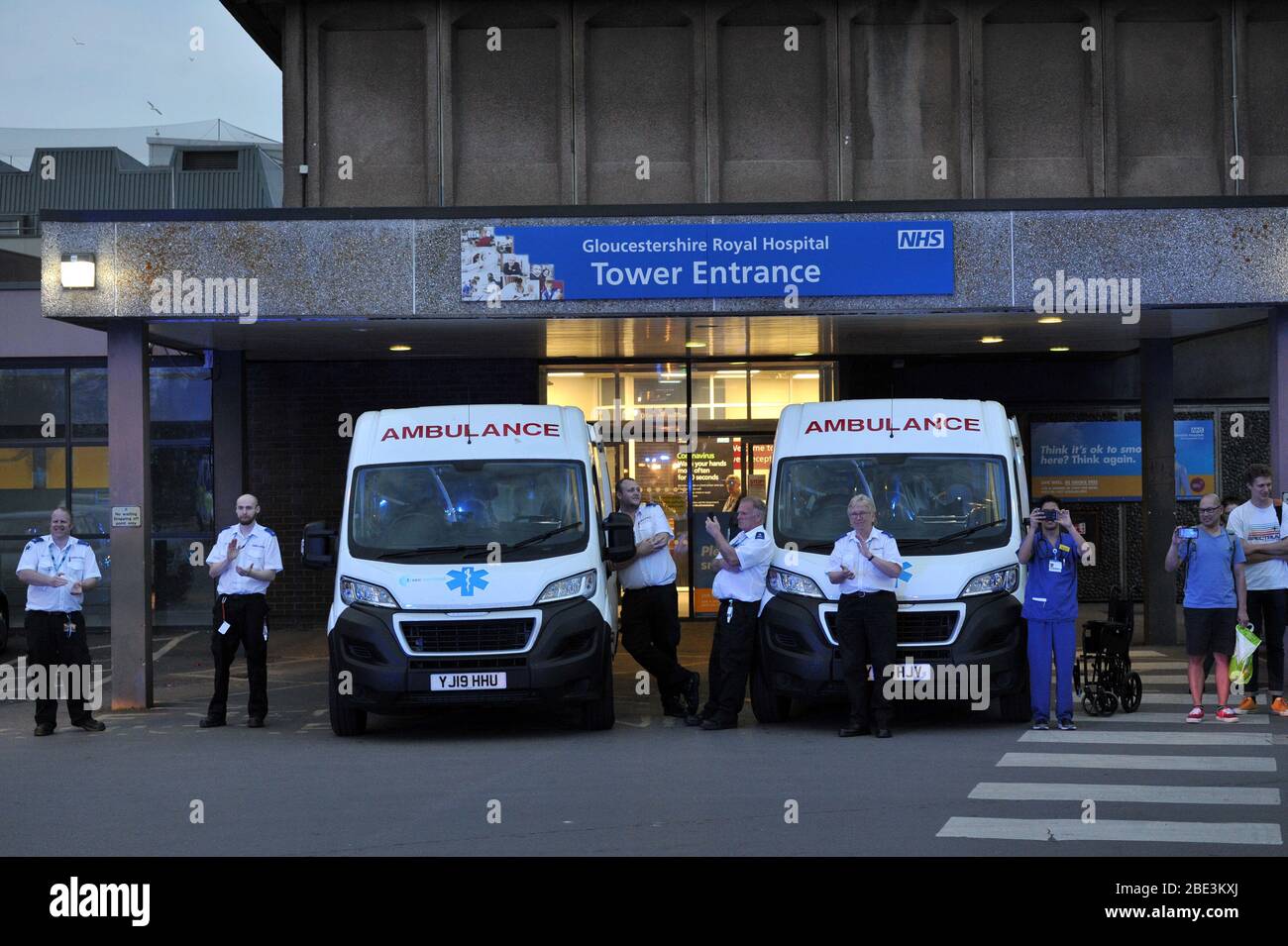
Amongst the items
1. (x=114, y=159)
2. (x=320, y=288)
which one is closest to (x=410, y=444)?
(x=320, y=288)

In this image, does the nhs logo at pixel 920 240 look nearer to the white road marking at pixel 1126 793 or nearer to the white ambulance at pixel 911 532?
the white ambulance at pixel 911 532

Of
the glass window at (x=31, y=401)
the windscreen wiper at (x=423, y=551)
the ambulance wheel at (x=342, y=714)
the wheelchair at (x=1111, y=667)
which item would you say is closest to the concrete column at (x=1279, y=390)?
the wheelchair at (x=1111, y=667)

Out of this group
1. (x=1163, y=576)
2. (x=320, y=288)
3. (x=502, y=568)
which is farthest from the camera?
(x=1163, y=576)

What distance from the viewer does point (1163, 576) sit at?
61.4ft

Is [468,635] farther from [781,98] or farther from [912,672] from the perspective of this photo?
[781,98]

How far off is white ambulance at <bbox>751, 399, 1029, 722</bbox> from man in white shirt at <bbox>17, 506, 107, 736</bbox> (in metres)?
5.49

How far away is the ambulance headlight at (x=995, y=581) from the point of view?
1223 cm

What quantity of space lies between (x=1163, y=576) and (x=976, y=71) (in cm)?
620

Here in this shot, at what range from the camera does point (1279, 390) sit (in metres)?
14.9

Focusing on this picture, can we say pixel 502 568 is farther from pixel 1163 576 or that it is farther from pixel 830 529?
pixel 1163 576

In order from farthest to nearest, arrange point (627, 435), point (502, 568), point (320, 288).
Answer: point (627, 435) → point (320, 288) → point (502, 568)

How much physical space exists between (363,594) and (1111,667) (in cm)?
607

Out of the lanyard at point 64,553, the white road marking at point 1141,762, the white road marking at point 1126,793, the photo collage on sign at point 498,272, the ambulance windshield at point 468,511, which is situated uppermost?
the photo collage on sign at point 498,272

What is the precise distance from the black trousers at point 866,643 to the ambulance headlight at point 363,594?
3.32 metres
